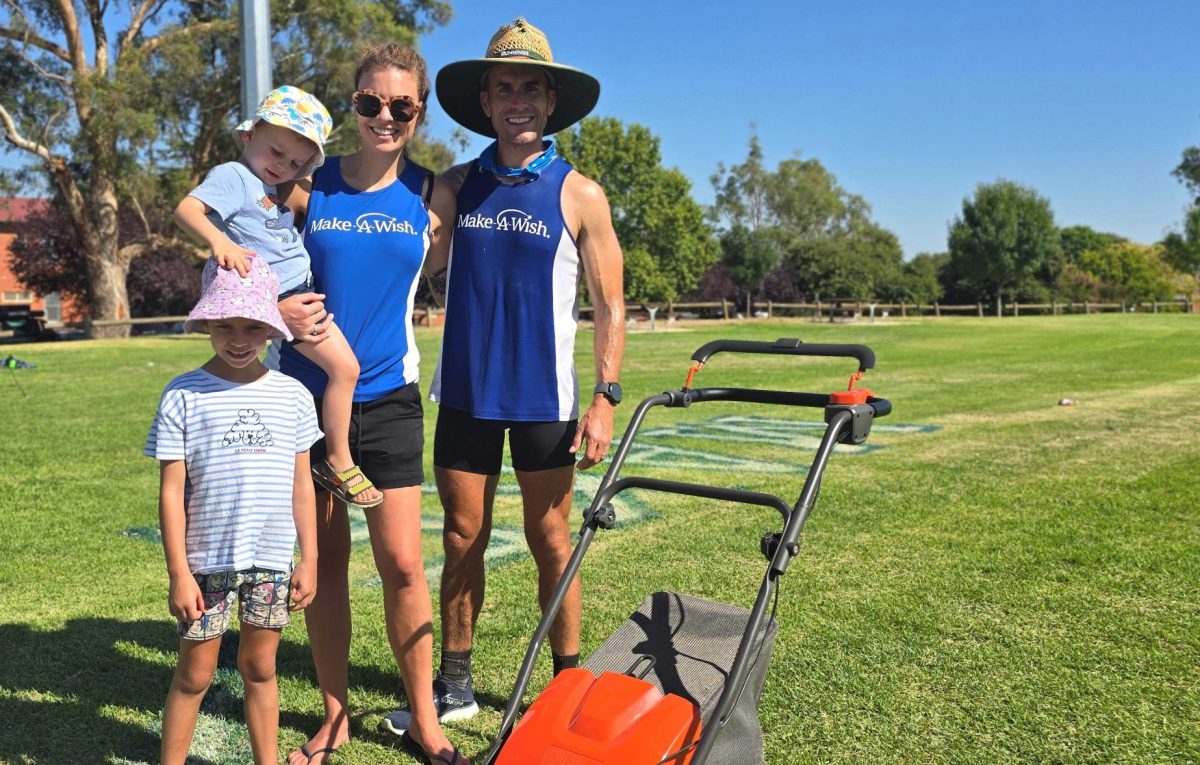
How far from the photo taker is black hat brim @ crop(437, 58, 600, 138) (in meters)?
3.39

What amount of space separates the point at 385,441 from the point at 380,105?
109 cm

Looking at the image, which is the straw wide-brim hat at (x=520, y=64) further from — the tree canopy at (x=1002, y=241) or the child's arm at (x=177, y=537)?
the tree canopy at (x=1002, y=241)

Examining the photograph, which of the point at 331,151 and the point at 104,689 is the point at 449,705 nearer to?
the point at 104,689

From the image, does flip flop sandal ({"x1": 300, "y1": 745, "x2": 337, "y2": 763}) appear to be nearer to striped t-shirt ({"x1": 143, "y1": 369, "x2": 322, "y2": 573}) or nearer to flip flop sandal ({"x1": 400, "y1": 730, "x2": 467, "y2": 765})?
flip flop sandal ({"x1": 400, "y1": 730, "x2": 467, "y2": 765})

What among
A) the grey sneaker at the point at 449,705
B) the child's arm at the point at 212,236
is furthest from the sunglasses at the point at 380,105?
the grey sneaker at the point at 449,705

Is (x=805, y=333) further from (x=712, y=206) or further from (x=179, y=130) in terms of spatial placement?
(x=712, y=206)

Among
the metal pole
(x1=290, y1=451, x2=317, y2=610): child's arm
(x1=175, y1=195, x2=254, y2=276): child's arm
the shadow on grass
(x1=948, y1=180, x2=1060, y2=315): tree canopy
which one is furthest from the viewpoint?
(x1=948, y1=180, x2=1060, y2=315): tree canopy

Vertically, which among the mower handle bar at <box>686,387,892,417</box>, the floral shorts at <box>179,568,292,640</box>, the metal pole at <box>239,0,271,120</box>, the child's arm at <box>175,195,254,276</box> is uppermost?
the metal pole at <box>239,0,271,120</box>

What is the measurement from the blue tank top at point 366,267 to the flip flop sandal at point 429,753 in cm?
119

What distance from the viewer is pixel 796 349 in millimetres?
3193

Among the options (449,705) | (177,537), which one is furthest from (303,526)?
(449,705)

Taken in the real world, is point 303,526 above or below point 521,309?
below

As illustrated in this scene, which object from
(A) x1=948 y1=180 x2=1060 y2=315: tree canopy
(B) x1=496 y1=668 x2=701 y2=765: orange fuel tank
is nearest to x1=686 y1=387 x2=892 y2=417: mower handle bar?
(B) x1=496 y1=668 x2=701 y2=765: orange fuel tank

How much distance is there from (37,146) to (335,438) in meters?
36.7
